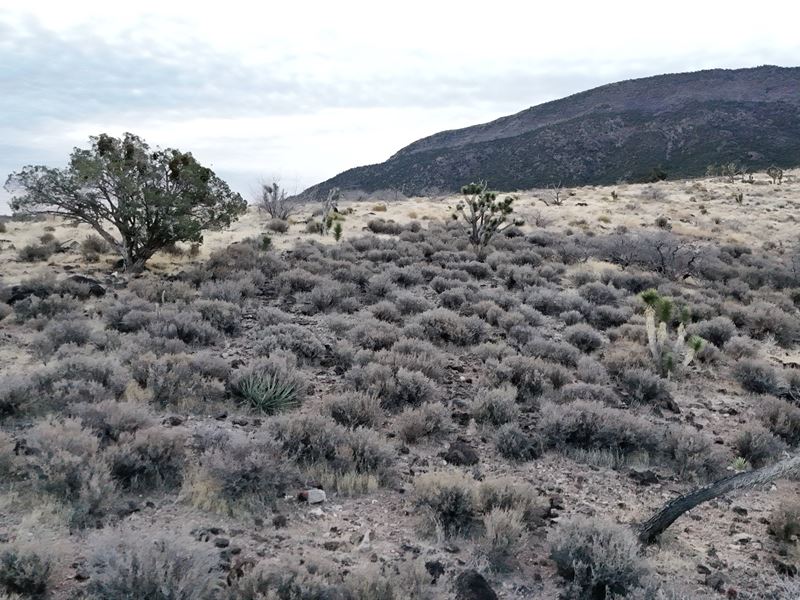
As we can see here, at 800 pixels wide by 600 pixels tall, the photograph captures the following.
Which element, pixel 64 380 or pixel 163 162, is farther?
pixel 163 162

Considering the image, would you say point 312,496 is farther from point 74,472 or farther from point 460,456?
point 74,472

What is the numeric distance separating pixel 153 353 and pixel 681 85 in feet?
422

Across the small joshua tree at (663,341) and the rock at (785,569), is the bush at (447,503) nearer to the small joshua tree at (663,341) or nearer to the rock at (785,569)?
the rock at (785,569)

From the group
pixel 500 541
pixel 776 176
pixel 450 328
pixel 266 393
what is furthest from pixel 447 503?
pixel 776 176

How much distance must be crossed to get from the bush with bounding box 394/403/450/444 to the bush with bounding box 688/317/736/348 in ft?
28.3

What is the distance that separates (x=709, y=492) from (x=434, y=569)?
8.52ft

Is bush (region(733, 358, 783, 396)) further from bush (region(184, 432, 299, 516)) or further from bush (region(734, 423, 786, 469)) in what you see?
bush (region(184, 432, 299, 516))

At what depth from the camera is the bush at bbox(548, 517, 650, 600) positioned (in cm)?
458

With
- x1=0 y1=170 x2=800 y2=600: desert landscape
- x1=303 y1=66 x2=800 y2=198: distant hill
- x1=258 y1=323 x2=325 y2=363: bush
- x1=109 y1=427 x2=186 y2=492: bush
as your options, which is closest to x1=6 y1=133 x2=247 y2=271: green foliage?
x1=0 y1=170 x2=800 y2=600: desert landscape

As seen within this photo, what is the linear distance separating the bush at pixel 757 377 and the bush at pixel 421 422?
6562 millimetres

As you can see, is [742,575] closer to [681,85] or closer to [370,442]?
[370,442]

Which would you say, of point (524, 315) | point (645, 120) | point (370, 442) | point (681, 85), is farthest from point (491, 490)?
point (681, 85)

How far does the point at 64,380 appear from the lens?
23.6 feet

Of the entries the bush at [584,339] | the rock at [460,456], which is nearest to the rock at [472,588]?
the rock at [460,456]
